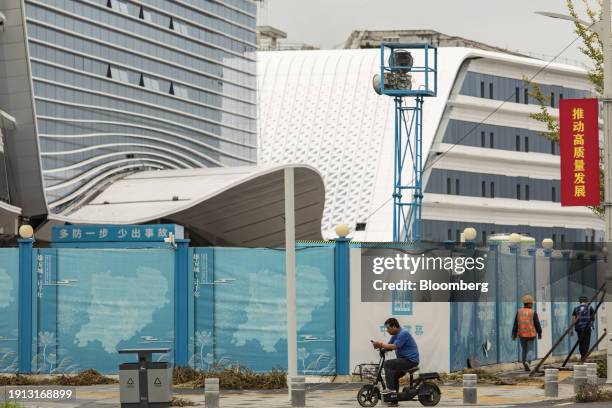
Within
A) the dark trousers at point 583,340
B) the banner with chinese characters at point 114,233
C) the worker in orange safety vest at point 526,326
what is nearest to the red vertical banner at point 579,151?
the worker in orange safety vest at point 526,326

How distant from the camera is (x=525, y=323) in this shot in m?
29.4

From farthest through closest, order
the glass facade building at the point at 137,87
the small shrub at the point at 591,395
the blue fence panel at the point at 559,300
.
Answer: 1. the glass facade building at the point at 137,87
2. the blue fence panel at the point at 559,300
3. the small shrub at the point at 591,395

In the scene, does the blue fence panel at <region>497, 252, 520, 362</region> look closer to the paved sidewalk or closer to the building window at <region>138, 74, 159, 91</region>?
the paved sidewalk

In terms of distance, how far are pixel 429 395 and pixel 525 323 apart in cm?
902

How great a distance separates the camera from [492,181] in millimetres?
107000

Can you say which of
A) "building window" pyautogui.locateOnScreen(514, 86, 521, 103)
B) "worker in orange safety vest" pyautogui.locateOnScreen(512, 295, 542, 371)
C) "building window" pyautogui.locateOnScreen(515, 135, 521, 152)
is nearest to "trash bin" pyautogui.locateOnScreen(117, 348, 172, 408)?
"worker in orange safety vest" pyautogui.locateOnScreen(512, 295, 542, 371)

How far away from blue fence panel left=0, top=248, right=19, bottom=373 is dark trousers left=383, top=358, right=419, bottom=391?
8557 mm

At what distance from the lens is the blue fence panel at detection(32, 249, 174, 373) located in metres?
26.0

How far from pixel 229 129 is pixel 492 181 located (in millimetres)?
30765

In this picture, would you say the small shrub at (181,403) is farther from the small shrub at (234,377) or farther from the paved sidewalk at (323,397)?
the small shrub at (234,377)

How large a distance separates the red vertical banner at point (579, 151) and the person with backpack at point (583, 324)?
14.1 feet

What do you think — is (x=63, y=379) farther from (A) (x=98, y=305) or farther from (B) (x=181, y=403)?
(B) (x=181, y=403)

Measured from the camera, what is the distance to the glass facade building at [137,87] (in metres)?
66.1

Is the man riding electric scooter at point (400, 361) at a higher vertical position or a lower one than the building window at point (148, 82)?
lower
